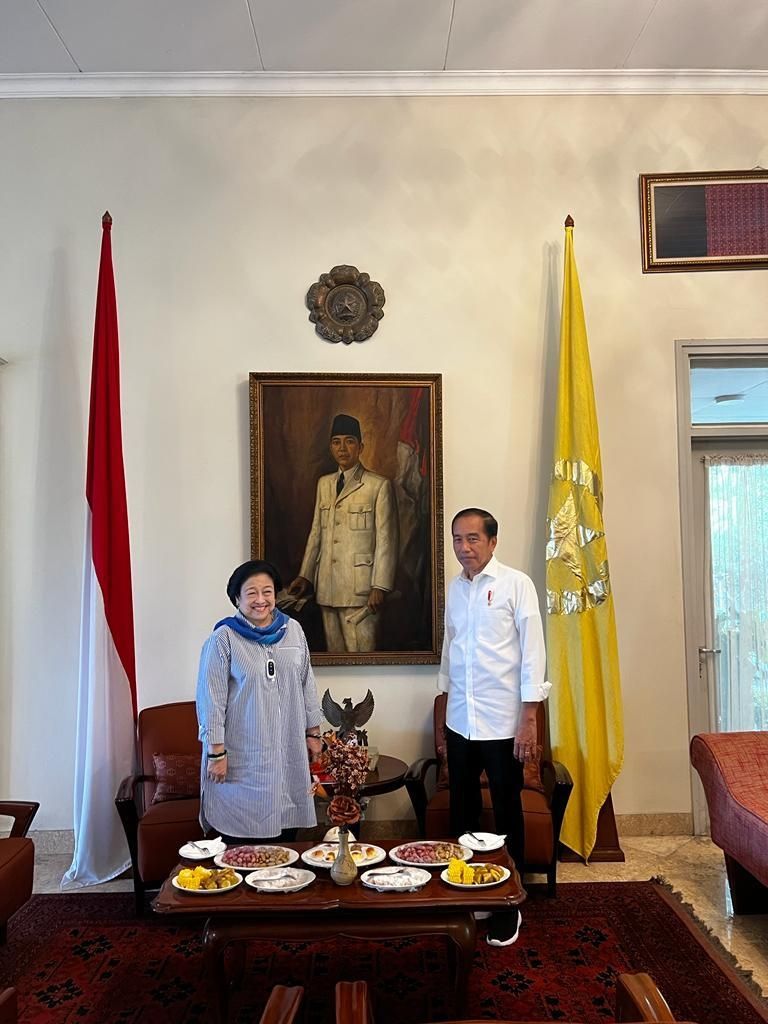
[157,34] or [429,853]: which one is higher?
[157,34]

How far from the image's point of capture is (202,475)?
4859mm

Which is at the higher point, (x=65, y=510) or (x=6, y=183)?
(x=6, y=183)

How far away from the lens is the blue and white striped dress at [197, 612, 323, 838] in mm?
3377

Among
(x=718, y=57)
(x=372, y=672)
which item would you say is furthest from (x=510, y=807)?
(x=718, y=57)

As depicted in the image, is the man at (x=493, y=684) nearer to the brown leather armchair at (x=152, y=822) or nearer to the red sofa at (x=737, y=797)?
the red sofa at (x=737, y=797)

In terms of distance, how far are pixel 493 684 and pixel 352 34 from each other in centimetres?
349

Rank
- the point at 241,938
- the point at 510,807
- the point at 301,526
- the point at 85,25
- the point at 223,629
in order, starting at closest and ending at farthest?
1. the point at 241,938
2. the point at 223,629
3. the point at 510,807
4. the point at 85,25
5. the point at 301,526

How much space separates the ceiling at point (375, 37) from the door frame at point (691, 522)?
1.63 m

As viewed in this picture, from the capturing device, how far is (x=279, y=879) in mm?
2910

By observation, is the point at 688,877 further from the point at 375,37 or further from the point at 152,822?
the point at 375,37

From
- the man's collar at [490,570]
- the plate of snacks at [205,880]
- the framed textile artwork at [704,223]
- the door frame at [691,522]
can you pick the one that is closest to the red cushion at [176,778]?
the plate of snacks at [205,880]

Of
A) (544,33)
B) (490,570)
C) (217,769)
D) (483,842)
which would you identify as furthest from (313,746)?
(544,33)

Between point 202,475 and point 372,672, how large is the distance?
1.47 meters

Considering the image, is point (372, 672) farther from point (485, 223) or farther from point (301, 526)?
point (485, 223)
